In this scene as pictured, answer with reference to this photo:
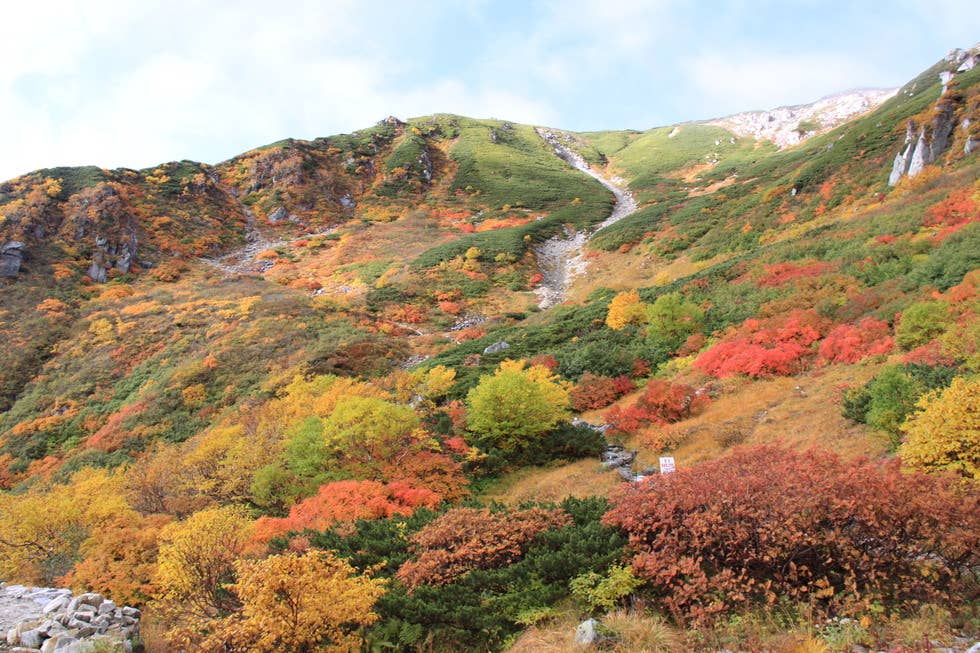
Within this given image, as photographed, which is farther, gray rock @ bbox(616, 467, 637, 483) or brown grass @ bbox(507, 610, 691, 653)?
gray rock @ bbox(616, 467, 637, 483)

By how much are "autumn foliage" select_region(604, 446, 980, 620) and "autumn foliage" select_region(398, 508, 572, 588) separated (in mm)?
1858

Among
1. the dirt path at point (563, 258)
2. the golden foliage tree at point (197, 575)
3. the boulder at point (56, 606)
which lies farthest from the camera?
the dirt path at point (563, 258)

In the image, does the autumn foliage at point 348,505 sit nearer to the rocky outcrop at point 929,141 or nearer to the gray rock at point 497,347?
the gray rock at point 497,347

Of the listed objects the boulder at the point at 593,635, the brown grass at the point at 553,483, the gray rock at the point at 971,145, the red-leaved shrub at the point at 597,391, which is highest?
the gray rock at the point at 971,145

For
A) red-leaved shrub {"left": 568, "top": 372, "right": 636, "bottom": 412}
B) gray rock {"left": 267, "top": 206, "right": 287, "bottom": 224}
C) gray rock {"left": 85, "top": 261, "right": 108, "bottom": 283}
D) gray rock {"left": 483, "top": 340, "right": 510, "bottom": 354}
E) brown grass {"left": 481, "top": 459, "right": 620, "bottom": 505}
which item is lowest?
Result: brown grass {"left": 481, "top": 459, "right": 620, "bottom": 505}

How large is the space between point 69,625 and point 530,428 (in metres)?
12.4

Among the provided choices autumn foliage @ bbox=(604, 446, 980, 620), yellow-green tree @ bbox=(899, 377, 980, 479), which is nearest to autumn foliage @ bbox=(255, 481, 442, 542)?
autumn foliage @ bbox=(604, 446, 980, 620)

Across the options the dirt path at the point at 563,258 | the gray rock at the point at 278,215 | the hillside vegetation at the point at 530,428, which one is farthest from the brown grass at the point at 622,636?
the gray rock at the point at 278,215

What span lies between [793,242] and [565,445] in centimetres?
2431

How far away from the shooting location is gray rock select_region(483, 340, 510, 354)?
3053 centimetres

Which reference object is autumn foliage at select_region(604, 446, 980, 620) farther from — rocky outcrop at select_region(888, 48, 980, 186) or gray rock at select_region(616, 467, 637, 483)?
rocky outcrop at select_region(888, 48, 980, 186)

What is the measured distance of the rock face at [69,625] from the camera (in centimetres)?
717

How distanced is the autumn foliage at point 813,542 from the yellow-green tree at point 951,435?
121cm

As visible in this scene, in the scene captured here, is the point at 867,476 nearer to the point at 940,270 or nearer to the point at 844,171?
the point at 940,270
